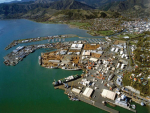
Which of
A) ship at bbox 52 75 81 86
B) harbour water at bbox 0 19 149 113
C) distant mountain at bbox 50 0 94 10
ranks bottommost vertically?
harbour water at bbox 0 19 149 113

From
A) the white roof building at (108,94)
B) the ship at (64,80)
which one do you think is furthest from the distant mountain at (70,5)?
the white roof building at (108,94)

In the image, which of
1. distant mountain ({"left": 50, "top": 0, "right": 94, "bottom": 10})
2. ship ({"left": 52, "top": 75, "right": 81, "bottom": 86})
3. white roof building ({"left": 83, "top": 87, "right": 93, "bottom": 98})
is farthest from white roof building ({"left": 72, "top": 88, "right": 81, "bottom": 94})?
distant mountain ({"left": 50, "top": 0, "right": 94, "bottom": 10})

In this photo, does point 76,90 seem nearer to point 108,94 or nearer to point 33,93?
point 108,94

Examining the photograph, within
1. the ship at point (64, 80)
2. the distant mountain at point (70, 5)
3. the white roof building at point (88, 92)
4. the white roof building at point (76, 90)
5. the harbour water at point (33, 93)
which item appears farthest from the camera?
the distant mountain at point (70, 5)

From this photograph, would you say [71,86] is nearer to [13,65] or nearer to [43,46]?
[13,65]

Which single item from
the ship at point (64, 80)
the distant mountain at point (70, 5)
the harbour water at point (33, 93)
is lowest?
the harbour water at point (33, 93)

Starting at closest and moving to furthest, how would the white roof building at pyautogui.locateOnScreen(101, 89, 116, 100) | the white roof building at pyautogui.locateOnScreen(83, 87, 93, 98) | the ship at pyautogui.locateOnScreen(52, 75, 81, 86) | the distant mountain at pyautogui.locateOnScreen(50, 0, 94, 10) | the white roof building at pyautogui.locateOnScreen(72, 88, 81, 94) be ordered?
the white roof building at pyautogui.locateOnScreen(101, 89, 116, 100) → the white roof building at pyautogui.locateOnScreen(83, 87, 93, 98) → the white roof building at pyautogui.locateOnScreen(72, 88, 81, 94) → the ship at pyautogui.locateOnScreen(52, 75, 81, 86) → the distant mountain at pyautogui.locateOnScreen(50, 0, 94, 10)

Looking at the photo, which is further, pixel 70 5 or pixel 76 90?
pixel 70 5

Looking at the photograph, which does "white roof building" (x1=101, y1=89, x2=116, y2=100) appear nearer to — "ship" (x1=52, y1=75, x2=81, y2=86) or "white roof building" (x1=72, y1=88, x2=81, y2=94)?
"white roof building" (x1=72, y1=88, x2=81, y2=94)

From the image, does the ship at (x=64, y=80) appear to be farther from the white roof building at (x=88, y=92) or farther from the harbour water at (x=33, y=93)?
the white roof building at (x=88, y=92)

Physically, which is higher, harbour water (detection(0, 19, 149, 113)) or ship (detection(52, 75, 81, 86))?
ship (detection(52, 75, 81, 86))

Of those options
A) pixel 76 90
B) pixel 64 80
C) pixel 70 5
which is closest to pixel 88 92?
pixel 76 90

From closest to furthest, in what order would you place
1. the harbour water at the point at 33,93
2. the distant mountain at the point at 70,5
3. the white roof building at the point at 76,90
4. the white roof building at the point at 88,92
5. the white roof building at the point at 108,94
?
the white roof building at the point at 108,94
the harbour water at the point at 33,93
the white roof building at the point at 88,92
the white roof building at the point at 76,90
the distant mountain at the point at 70,5
